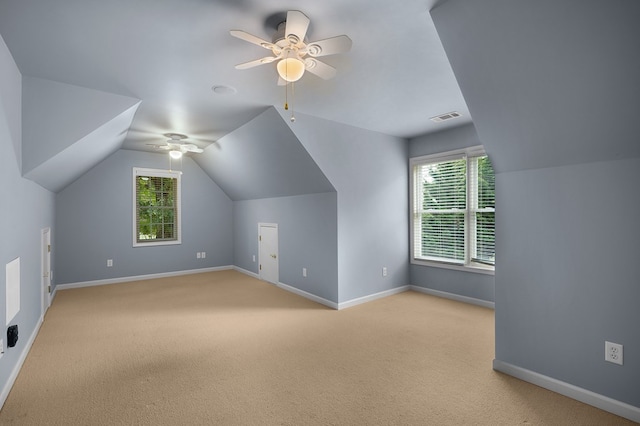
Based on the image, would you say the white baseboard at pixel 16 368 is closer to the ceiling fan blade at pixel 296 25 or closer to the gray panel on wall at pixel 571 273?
the ceiling fan blade at pixel 296 25

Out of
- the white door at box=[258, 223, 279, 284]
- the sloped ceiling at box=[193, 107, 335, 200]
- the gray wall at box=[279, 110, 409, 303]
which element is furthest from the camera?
the white door at box=[258, 223, 279, 284]

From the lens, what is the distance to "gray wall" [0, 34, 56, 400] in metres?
2.32

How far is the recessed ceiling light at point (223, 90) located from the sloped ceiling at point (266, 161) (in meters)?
0.61

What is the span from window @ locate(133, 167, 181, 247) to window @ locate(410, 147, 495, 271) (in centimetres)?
494

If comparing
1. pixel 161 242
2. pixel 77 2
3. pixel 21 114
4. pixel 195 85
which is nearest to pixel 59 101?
pixel 21 114

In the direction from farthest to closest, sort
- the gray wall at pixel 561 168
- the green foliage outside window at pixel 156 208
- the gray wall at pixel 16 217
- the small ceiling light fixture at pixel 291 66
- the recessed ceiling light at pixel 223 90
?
the green foliage outside window at pixel 156 208, the recessed ceiling light at pixel 223 90, the gray wall at pixel 16 217, the small ceiling light fixture at pixel 291 66, the gray wall at pixel 561 168

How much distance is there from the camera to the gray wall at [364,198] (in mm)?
4320

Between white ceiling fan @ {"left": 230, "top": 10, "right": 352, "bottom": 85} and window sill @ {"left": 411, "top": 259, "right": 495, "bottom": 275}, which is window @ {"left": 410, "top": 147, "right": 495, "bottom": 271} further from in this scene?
white ceiling fan @ {"left": 230, "top": 10, "right": 352, "bottom": 85}

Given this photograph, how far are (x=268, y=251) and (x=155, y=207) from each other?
2662 millimetres

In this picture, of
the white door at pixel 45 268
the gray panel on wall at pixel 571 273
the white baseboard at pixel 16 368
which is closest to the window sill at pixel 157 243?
the white door at pixel 45 268

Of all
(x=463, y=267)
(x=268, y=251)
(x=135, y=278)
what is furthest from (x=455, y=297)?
(x=135, y=278)

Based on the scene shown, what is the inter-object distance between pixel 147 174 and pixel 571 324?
6.95m

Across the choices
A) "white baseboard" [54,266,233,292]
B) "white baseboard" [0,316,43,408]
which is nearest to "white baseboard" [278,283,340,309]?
"white baseboard" [54,266,233,292]

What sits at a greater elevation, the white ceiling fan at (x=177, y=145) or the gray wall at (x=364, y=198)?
the white ceiling fan at (x=177, y=145)
